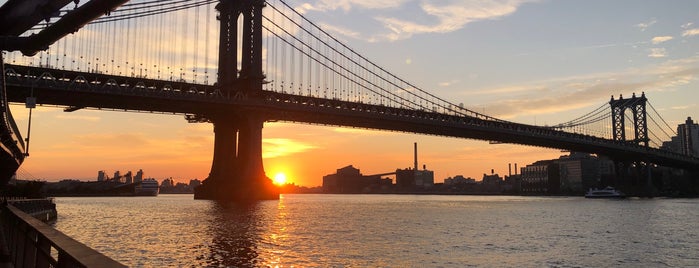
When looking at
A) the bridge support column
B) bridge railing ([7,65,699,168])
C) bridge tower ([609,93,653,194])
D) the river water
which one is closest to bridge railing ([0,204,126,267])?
the river water

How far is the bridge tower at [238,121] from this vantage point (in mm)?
90562

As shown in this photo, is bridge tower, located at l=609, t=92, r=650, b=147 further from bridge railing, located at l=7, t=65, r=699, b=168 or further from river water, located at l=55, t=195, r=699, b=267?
river water, located at l=55, t=195, r=699, b=267

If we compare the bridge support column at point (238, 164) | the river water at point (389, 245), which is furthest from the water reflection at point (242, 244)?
the bridge support column at point (238, 164)

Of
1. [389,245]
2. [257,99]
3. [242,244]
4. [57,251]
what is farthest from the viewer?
[257,99]

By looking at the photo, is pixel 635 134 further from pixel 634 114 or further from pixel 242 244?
pixel 242 244

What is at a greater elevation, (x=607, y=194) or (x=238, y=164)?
(x=238, y=164)

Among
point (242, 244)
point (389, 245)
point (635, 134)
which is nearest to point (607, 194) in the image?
point (635, 134)

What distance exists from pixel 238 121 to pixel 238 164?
7221mm

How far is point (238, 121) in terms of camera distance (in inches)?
3745

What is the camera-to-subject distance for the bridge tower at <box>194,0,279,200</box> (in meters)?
90.6

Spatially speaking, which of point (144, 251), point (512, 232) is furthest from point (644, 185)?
point (144, 251)

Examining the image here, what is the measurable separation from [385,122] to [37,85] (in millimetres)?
56241

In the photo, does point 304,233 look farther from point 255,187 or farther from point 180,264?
point 255,187

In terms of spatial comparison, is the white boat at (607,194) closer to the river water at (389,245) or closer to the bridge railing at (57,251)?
the river water at (389,245)
